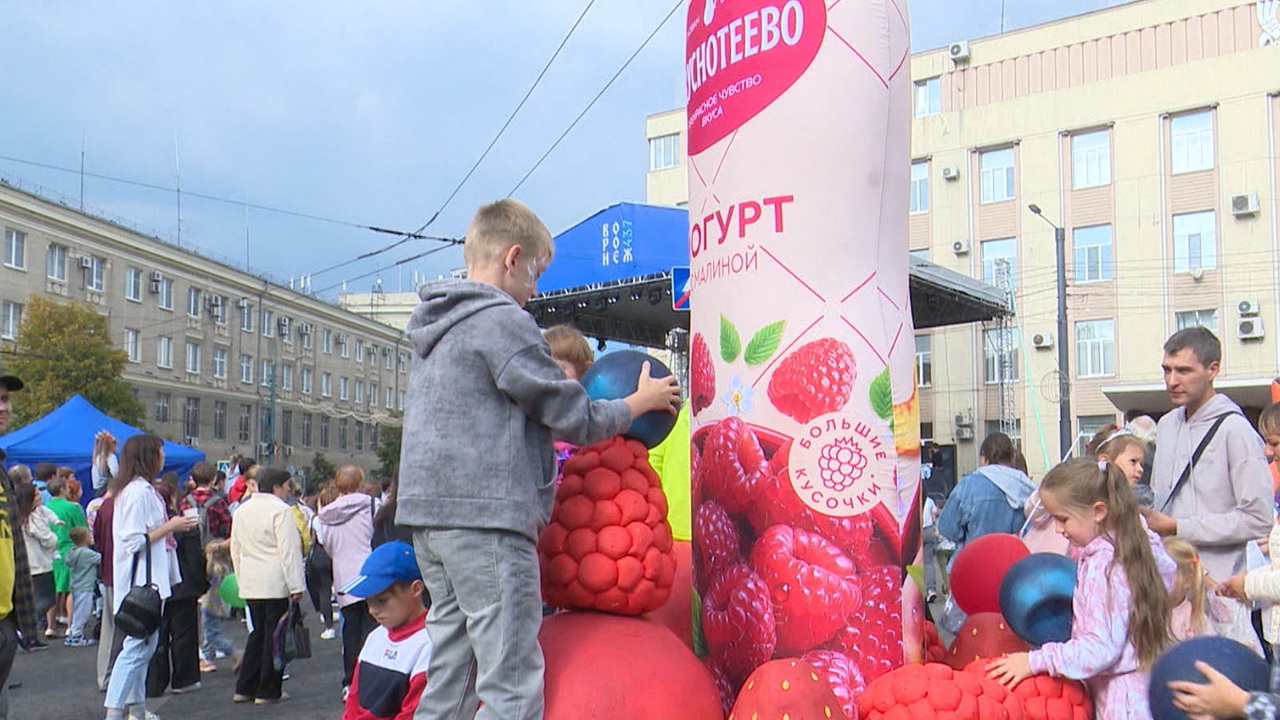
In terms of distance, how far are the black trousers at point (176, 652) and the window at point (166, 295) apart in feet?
156

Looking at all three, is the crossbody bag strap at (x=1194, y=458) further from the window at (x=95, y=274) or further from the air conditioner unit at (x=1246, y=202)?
the window at (x=95, y=274)

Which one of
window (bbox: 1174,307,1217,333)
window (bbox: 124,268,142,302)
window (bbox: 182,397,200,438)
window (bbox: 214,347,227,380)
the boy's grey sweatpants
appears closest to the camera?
the boy's grey sweatpants

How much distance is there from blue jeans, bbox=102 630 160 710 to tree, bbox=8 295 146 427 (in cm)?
3237

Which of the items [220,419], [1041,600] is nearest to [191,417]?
[220,419]

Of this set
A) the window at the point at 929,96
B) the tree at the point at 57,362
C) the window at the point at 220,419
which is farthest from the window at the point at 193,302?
the window at the point at 929,96

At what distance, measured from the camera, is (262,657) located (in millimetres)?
8781

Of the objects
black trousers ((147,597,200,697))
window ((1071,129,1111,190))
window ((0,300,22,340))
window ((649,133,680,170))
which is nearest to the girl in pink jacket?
black trousers ((147,597,200,697))

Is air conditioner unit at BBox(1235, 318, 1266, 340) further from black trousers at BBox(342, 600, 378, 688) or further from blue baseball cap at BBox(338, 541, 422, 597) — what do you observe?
blue baseball cap at BBox(338, 541, 422, 597)

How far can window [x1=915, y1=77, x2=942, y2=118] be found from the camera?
33344mm

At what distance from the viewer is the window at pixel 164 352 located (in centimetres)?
5231

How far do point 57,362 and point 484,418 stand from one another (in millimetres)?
38053

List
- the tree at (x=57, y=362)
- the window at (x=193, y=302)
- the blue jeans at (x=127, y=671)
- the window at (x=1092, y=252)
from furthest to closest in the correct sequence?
1. the window at (x=193, y=302)
2. the tree at (x=57, y=362)
3. the window at (x=1092, y=252)
4. the blue jeans at (x=127, y=671)

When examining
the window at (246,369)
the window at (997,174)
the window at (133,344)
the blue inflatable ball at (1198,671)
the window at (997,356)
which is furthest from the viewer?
the window at (246,369)

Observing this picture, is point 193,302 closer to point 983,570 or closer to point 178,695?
point 178,695
